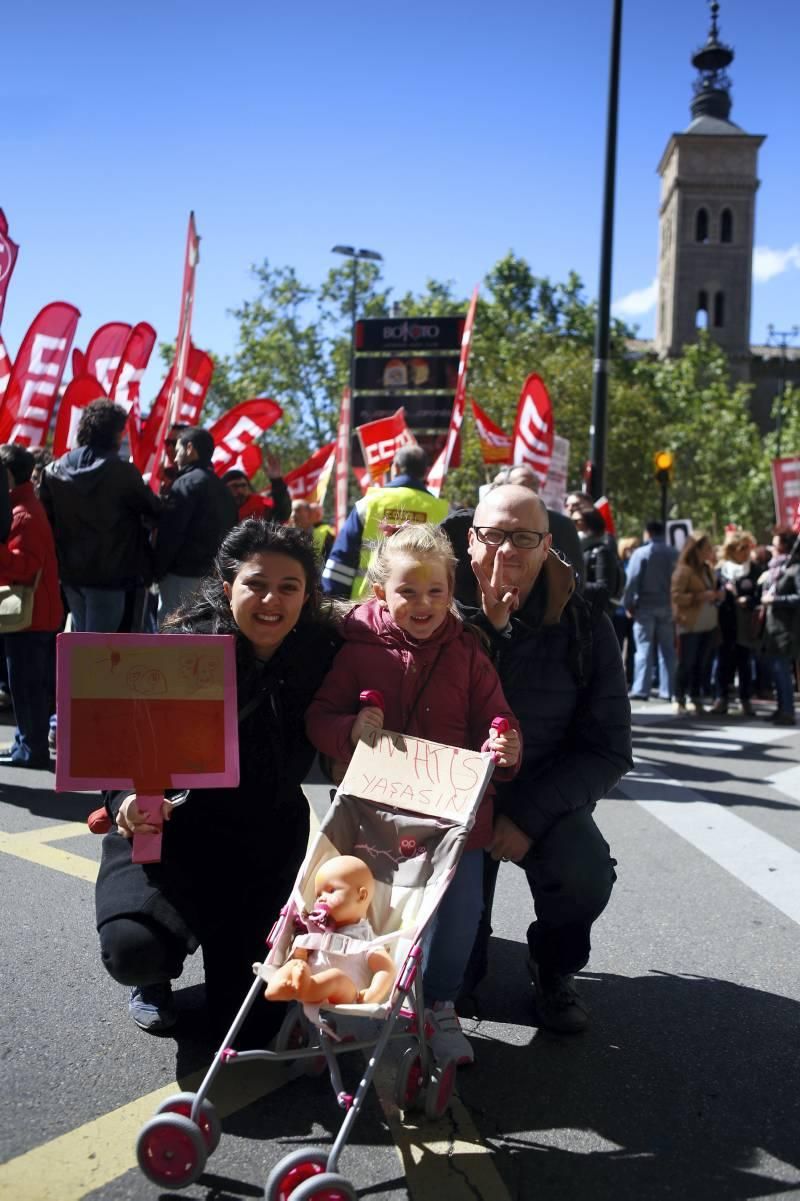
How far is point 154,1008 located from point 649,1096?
1400mm

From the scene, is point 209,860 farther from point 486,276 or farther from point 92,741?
point 486,276

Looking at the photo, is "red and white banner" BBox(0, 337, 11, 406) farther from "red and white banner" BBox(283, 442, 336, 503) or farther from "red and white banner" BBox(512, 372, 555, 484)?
"red and white banner" BBox(283, 442, 336, 503)

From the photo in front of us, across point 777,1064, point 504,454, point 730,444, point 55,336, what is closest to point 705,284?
point 730,444

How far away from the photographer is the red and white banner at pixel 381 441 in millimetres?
10555

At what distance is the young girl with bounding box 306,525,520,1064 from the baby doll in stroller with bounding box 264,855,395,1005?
0.33m

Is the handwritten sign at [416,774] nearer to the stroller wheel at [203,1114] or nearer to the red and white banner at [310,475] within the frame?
the stroller wheel at [203,1114]

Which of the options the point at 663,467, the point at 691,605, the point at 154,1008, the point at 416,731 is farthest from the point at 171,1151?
the point at 663,467

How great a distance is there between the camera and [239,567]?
308 cm

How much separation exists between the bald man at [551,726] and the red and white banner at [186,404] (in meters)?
7.86

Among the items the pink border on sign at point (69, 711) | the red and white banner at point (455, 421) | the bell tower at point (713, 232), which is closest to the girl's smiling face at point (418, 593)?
the pink border on sign at point (69, 711)

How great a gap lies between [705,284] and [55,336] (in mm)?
86829

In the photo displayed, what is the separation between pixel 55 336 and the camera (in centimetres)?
902

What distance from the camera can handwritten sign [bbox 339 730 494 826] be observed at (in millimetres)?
2688

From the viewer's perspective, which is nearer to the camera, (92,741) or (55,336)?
(92,741)
